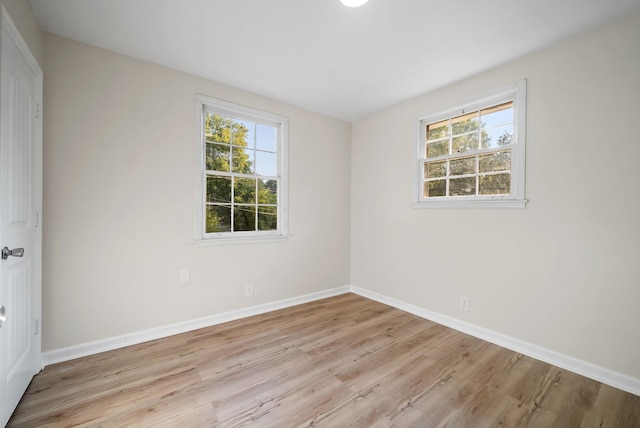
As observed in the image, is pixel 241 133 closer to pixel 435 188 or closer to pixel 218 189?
pixel 218 189

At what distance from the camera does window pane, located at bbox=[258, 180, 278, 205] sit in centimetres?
335

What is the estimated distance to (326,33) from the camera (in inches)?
84.7

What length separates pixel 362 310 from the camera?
3377 mm

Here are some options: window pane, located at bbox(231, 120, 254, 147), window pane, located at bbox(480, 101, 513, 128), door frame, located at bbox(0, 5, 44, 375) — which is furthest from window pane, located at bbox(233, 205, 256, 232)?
window pane, located at bbox(480, 101, 513, 128)

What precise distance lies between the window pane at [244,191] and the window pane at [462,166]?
89.4 inches

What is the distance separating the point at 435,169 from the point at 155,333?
3.38 meters

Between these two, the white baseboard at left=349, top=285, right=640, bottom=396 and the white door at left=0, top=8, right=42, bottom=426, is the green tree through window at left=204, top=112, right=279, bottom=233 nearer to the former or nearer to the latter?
the white door at left=0, top=8, right=42, bottom=426

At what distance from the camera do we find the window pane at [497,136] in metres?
2.58

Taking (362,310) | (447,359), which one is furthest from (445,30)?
(362,310)

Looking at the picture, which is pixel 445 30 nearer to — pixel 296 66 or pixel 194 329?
pixel 296 66

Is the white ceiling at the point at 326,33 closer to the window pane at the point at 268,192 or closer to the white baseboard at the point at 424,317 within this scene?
the window pane at the point at 268,192

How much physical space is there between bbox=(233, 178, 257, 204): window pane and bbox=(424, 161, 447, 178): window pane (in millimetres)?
2071

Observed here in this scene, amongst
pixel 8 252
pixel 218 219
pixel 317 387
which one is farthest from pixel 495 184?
pixel 8 252

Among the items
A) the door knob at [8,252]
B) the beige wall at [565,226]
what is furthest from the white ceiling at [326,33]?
the door knob at [8,252]
